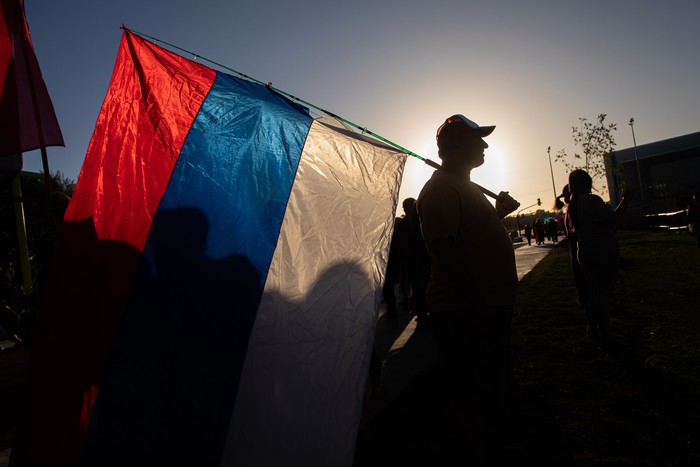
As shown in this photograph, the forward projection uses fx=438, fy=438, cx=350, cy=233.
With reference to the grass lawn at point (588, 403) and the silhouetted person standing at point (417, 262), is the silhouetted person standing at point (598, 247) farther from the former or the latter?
the silhouetted person standing at point (417, 262)

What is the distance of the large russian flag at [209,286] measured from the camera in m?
1.87

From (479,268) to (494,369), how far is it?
0.51m

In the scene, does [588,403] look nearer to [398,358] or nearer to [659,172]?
[398,358]

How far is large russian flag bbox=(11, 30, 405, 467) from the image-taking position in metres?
1.87

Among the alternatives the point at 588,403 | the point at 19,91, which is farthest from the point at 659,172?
the point at 19,91

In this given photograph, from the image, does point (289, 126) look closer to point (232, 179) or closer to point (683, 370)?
point (232, 179)

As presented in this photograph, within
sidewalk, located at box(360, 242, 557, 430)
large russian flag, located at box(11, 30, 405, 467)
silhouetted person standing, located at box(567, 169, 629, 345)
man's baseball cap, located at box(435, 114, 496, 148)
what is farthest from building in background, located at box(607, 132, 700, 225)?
large russian flag, located at box(11, 30, 405, 467)

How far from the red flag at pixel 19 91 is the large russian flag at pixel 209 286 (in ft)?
2.74

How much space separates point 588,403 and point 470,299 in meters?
1.76

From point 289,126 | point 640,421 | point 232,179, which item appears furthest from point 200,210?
point 640,421

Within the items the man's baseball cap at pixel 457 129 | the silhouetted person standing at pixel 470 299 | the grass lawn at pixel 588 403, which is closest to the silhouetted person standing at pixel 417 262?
the grass lawn at pixel 588 403

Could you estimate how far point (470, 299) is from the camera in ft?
7.01

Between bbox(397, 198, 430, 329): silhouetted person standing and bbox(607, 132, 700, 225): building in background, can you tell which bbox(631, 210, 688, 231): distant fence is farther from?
bbox(397, 198, 430, 329): silhouetted person standing

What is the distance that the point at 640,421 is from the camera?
112 inches
